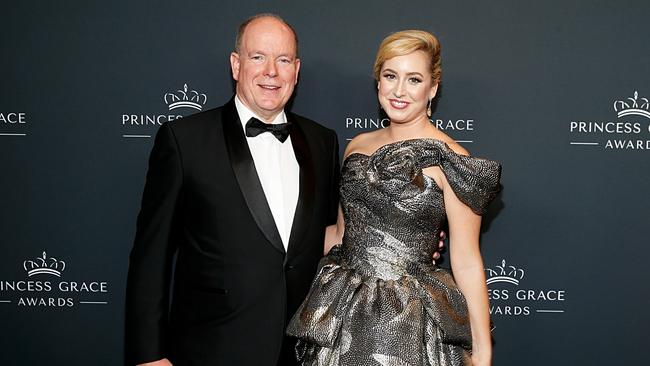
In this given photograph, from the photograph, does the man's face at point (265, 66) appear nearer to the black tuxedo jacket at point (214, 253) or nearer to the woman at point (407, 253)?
the black tuxedo jacket at point (214, 253)

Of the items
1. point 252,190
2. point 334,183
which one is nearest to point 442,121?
point 334,183

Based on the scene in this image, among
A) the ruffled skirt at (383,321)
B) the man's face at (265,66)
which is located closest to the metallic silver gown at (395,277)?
the ruffled skirt at (383,321)

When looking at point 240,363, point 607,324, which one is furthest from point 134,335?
point 607,324

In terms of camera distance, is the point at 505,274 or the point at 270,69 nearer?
the point at 270,69

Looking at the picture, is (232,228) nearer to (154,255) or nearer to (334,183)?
(154,255)

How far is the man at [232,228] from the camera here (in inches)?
76.0

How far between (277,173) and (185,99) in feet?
2.97

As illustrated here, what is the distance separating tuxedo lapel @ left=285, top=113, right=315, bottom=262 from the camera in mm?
1968

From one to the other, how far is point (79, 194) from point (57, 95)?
445 mm

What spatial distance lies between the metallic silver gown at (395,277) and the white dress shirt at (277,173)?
7.5 inches

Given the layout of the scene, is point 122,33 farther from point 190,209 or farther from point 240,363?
point 240,363

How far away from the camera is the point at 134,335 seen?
1967 millimetres

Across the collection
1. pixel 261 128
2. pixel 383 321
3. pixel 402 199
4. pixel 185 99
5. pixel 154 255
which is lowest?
pixel 383 321

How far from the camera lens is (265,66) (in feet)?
6.59
